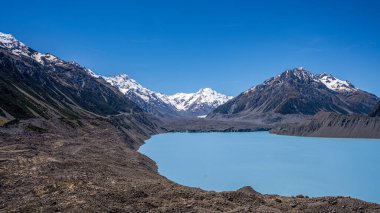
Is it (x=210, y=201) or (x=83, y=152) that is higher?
(x=83, y=152)

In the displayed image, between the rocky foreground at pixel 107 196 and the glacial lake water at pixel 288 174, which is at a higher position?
the glacial lake water at pixel 288 174

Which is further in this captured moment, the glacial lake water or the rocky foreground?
the glacial lake water

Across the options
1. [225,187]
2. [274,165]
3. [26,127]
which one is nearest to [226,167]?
[274,165]

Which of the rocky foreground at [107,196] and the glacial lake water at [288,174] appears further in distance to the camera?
the glacial lake water at [288,174]

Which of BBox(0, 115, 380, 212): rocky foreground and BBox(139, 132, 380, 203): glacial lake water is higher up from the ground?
BBox(139, 132, 380, 203): glacial lake water

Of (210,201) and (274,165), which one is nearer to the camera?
(210,201)

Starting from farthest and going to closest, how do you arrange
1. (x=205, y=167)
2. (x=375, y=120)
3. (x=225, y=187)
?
1. (x=375, y=120)
2. (x=205, y=167)
3. (x=225, y=187)

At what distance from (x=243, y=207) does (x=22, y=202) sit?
14626 millimetres

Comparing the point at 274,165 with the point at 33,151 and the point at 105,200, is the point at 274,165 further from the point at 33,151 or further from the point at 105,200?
the point at 105,200

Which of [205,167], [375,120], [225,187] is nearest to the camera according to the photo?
[225,187]

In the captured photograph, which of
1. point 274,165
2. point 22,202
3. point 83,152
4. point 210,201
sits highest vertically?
point 274,165

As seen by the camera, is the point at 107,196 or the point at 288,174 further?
the point at 288,174

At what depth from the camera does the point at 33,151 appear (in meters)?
49.9

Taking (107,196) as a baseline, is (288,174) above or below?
above
